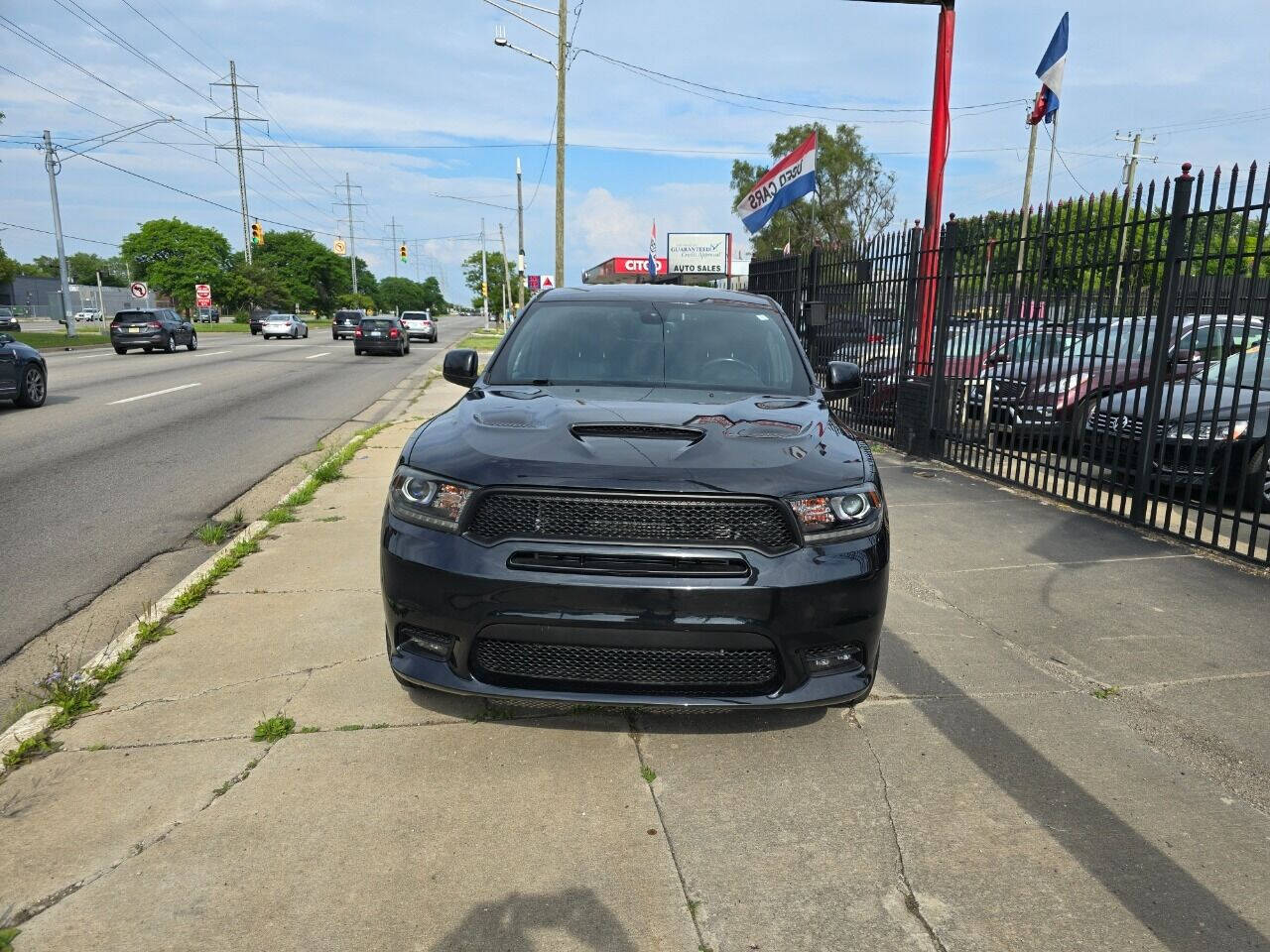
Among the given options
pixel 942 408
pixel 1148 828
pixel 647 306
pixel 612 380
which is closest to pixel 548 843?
pixel 1148 828

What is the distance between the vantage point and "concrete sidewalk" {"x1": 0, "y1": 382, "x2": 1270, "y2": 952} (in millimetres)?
2330

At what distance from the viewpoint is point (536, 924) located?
230cm

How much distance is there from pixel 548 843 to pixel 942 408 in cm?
796

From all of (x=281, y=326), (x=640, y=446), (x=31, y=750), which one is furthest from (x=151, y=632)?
(x=281, y=326)

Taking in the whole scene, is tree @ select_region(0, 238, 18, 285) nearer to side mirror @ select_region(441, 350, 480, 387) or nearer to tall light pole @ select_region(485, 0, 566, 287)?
tall light pole @ select_region(485, 0, 566, 287)

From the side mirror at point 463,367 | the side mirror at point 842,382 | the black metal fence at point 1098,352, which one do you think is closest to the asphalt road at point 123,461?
the side mirror at point 463,367

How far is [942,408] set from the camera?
948 centimetres

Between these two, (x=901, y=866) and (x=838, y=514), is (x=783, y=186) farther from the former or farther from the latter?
(x=901, y=866)

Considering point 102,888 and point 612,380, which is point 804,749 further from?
point 102,888

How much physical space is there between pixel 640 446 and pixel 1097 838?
1.96m

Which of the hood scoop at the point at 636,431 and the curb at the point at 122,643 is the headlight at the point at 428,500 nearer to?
the hood scoop at the point at 636,431

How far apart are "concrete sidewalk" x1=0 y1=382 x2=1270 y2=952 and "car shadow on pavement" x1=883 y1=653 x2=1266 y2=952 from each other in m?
0.01

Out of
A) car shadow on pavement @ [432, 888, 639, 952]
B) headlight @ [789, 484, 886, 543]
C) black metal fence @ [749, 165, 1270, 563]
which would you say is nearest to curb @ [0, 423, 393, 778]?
car shadow on pavement @ [432, 888, 639, 952]

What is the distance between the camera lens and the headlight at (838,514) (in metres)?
2.95
